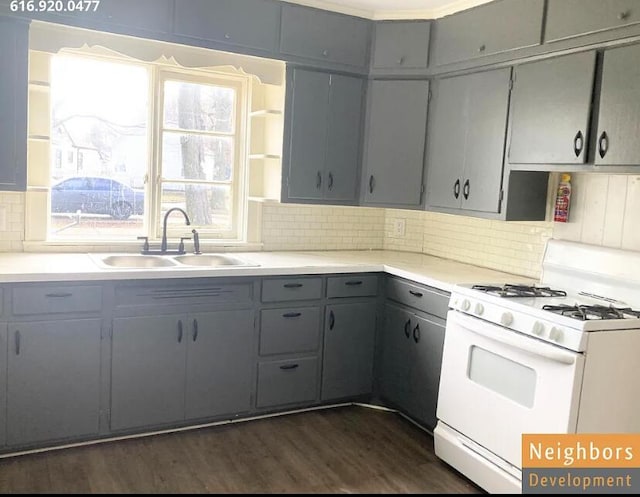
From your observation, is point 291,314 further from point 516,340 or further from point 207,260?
point 516,340

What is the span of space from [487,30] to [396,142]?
33.1 inches

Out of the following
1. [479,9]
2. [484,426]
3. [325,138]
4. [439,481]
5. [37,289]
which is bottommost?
[439,481]

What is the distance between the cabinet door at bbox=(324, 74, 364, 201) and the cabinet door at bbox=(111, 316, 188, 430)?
1.32 metres

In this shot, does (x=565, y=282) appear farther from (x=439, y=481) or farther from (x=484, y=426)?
(x=439, y=481)

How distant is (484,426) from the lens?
9.15ft

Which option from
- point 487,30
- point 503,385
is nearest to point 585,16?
point 487,30

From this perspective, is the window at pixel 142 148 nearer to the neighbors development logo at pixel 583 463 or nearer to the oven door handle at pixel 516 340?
the oven door handle at pixel 516 340

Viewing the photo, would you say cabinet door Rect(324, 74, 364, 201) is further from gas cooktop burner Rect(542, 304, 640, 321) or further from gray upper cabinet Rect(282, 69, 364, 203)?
gas cooktop burner Rect(542, 304, 640, 321)

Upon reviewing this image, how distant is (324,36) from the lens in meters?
3.72

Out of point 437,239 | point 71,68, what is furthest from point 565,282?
point 71,68

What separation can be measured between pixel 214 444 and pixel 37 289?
1157 millimetres

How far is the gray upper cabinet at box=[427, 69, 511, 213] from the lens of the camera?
130 inches

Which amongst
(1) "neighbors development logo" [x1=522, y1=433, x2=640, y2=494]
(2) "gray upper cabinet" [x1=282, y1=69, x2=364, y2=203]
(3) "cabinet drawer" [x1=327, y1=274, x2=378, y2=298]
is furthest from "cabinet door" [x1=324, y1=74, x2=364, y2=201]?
(1) "neighbors development logo" [x1=522, y1=433, x2=640, y2=494]

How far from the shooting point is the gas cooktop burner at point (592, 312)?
2.49 meters
